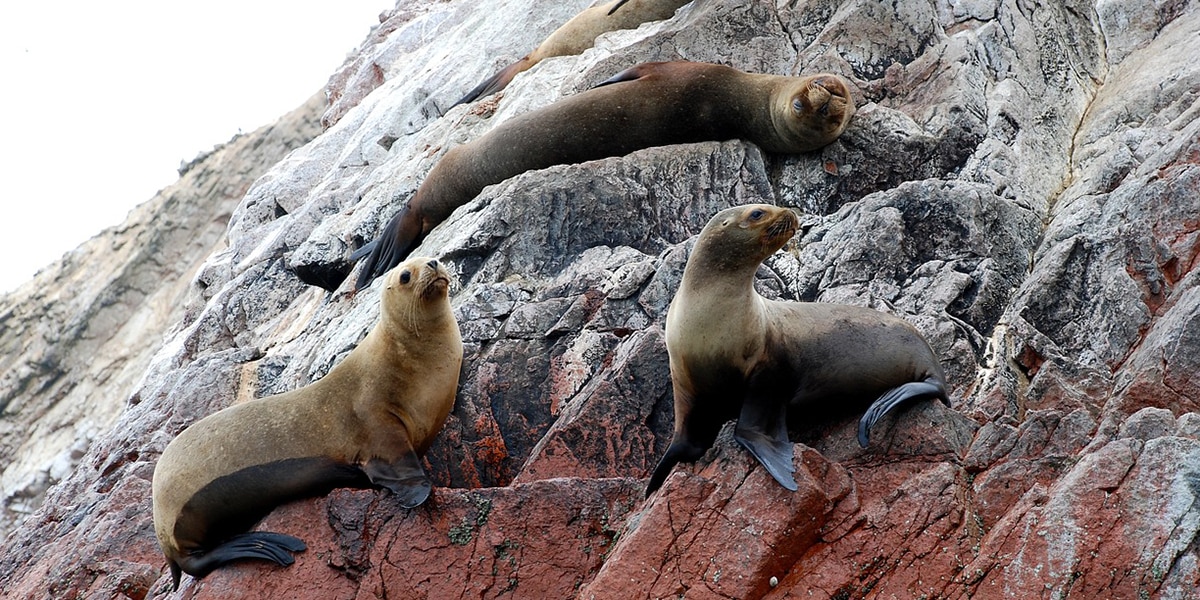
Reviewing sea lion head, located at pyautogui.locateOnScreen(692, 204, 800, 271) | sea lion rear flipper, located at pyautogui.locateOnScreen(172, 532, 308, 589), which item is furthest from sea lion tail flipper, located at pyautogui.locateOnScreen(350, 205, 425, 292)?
sea lion head, located at pyautogui.locateOnScreen(692, 204, 800, 271)

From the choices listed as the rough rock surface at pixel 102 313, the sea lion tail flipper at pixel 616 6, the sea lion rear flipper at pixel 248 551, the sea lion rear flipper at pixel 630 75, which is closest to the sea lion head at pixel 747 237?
the sea lion rear flipper at pixel 248 551

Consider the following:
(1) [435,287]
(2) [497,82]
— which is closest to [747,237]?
(1) [435,287]

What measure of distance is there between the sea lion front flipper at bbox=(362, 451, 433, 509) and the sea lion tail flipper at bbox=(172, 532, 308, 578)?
0.57 metres

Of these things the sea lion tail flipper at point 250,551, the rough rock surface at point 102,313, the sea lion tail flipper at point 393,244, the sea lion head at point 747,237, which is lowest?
the rough rock surface at point 102,313

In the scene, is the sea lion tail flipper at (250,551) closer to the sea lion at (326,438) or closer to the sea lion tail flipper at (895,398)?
the sea lion at (326,438)

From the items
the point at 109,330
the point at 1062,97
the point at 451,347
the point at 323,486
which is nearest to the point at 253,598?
the point at 323,486

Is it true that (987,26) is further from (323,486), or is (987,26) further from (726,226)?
(323,486)

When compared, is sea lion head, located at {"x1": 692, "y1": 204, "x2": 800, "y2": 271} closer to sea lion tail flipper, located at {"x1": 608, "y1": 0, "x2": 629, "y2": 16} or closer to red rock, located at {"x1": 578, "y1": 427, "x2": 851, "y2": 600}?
red rock, located at {"x1": 578, "y1": 427, "x2": 851, "y2": 600}

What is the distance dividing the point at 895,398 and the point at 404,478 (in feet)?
8.89

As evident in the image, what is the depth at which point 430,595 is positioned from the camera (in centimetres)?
598

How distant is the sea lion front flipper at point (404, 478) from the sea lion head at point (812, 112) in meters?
4.44

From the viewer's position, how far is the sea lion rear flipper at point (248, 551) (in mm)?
6305

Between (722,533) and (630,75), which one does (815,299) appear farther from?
(630,75)

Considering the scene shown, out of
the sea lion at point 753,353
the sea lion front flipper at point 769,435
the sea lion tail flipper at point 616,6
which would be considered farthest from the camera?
the sea lion tail flipper at point 616,6
